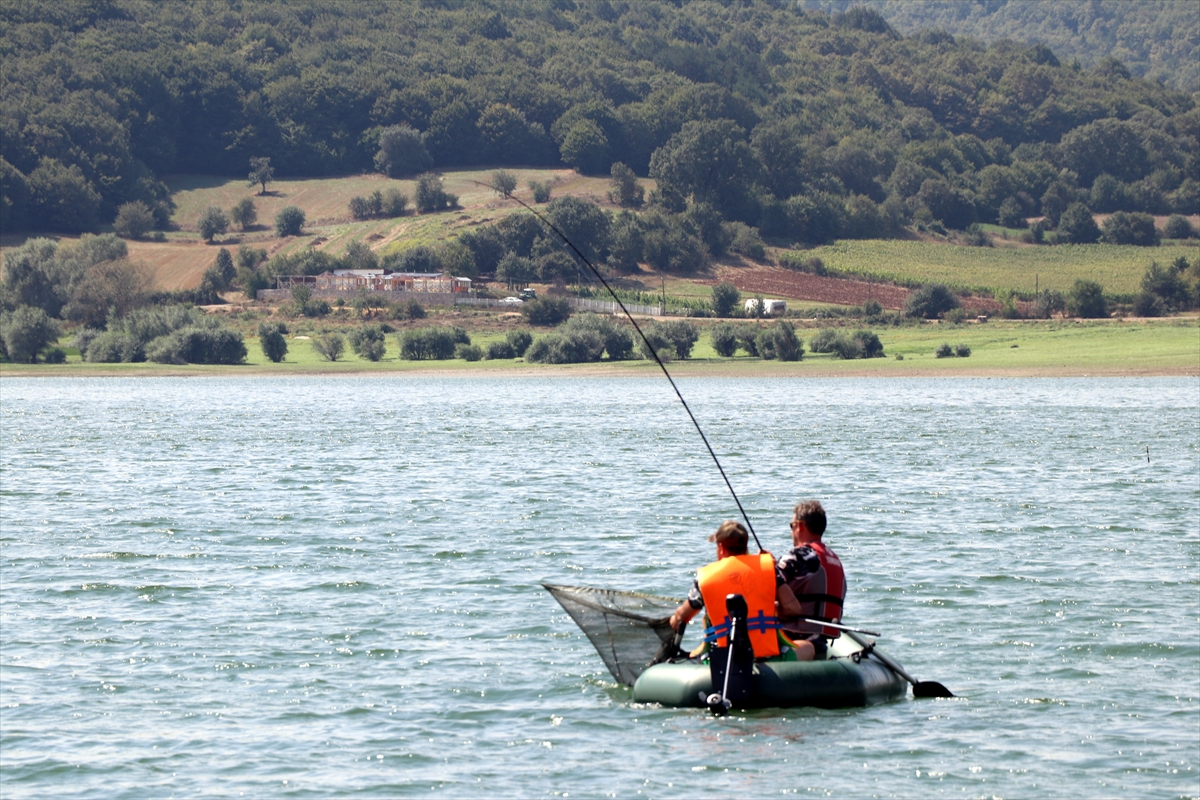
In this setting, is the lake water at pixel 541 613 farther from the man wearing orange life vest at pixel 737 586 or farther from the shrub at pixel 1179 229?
the shrub at pixel 1179 229

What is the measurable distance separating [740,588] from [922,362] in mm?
79889

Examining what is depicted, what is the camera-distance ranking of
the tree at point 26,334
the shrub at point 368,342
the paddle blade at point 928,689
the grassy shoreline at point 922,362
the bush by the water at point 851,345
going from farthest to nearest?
the shrub at point 368,342
the tree at point 26,334
the bush by the water at point 851,345
the grassy shoreline at point 922,362
the paddle blade at point 928,689

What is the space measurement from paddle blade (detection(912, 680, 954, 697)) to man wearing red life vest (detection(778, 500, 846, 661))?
1.18 metres

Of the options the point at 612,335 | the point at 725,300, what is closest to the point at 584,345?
the point at 612,335

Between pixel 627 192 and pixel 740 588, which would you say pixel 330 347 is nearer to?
pixel 627 192

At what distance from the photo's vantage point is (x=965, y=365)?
296 feet

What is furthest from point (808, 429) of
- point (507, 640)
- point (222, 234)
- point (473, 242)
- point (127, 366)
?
point (222, 234)

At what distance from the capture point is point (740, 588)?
16234mm

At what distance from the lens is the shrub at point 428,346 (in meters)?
106

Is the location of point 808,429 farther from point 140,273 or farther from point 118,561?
point 140,273

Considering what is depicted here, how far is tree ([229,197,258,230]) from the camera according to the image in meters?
188

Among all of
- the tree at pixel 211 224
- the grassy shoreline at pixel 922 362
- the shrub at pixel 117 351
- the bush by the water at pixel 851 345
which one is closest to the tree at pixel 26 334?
the grassy shoreline at pixel 922 362

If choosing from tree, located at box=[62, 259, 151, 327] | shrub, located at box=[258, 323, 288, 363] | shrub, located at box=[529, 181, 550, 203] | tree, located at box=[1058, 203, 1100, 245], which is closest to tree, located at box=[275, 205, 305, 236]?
shrub, located at box=[529, 181, 550, 203]

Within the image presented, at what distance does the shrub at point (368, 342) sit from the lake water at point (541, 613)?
51.9 metres
